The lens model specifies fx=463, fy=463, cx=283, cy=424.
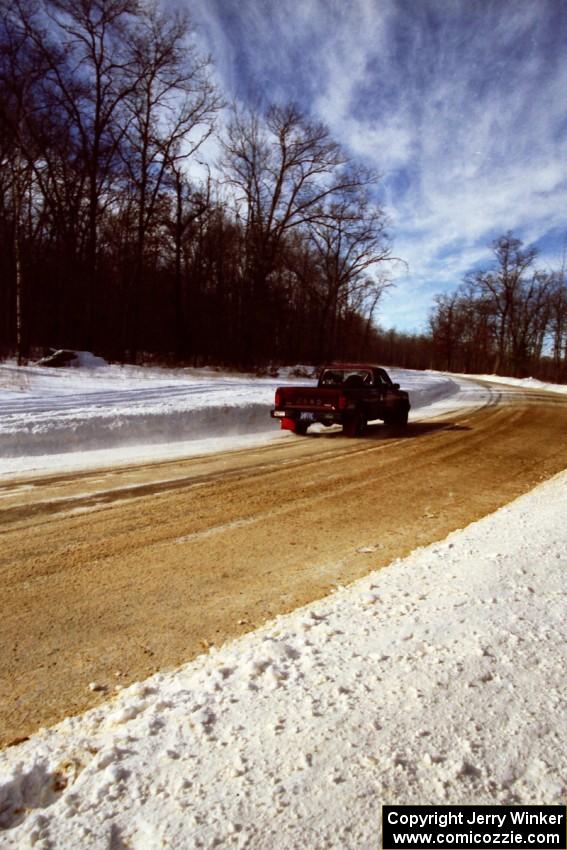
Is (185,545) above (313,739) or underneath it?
underneath

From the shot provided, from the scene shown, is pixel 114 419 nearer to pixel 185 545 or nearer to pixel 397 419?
pixel 185 545

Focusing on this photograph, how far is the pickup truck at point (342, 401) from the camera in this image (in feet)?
32.3

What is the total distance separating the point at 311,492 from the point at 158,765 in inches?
165

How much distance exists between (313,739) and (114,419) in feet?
27.7

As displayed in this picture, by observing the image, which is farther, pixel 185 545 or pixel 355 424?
pixel 355 424

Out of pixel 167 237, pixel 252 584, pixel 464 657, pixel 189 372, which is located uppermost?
pixel 167 237

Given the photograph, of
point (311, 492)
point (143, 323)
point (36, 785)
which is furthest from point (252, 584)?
point (143, 323)

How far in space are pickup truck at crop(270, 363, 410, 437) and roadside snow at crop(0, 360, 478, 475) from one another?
2.02 feet

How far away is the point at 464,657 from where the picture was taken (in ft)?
6.73

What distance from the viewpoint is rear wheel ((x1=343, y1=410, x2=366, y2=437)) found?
9930 millimetres

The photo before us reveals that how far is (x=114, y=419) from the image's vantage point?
9.22 metres

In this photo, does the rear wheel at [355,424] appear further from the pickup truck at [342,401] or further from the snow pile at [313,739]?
the snow pile at [313,739]

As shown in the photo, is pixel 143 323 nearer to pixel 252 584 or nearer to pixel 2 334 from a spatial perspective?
pixel 2 334

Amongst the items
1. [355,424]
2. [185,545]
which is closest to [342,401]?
[355,424]
